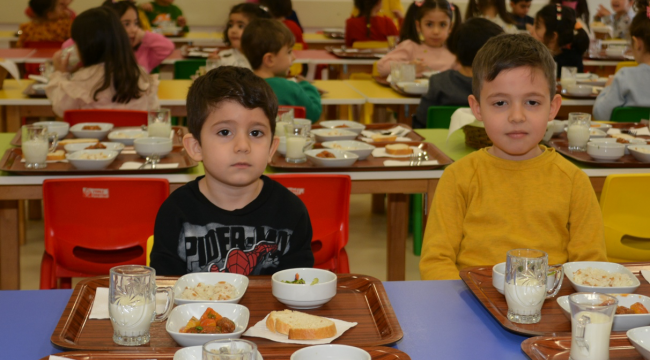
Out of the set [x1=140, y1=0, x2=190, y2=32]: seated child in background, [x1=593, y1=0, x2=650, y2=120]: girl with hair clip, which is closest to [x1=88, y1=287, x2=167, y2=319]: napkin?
[x1=593, y1=0, x2=650, y2=120]: girl with hair clip

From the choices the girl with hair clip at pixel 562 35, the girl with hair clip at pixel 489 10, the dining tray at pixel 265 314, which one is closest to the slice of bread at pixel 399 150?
the dining tray at pixel 265 314

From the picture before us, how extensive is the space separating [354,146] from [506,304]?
1584 mm

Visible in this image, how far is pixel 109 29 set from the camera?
12.0 feet

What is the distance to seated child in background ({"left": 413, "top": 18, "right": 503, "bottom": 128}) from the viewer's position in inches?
141

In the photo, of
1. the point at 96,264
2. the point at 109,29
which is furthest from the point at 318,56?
the point at 96,264

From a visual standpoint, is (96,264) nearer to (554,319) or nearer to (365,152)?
(365,152)

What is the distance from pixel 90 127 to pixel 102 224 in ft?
3.04

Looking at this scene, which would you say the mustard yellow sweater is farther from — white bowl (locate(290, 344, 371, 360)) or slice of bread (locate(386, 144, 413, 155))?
slice of bread (locate(386, 144, 413, 155))

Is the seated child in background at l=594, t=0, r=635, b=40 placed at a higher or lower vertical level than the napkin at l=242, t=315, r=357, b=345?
higher

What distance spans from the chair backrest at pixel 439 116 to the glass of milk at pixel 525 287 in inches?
90.3

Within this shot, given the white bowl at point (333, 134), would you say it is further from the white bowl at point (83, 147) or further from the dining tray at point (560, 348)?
the dining tray at point (560, 348)

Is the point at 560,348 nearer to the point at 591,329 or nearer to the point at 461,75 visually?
the point at 591,329

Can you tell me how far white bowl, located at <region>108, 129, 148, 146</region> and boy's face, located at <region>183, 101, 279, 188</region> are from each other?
134 cm

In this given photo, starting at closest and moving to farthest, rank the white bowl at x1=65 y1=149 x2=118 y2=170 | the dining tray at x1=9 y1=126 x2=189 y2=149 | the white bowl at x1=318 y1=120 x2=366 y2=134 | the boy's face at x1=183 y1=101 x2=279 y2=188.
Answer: the boy's face at x1=183 y1=101 x2=279 y2=188 → the white bowl at x1=65 y1=149 x2=118 y2=170 → the dining tray at x1=9 y1=126 x2=189 y2=149 → the white bowl at x1=318 y1=120 x2=366 y2=134
